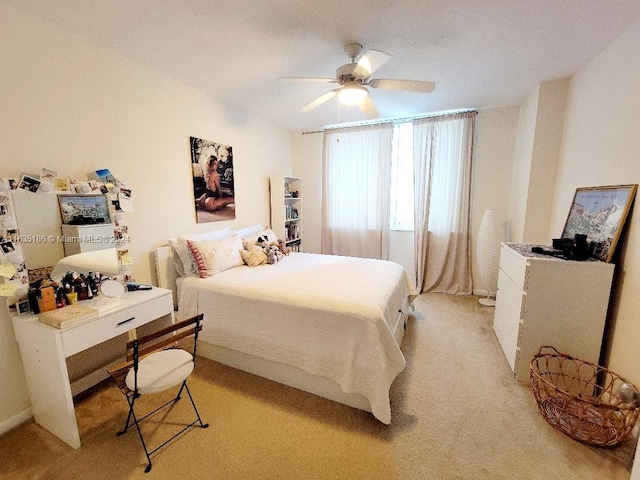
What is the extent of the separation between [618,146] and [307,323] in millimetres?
2418

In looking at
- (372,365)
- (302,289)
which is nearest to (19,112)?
(302,289)

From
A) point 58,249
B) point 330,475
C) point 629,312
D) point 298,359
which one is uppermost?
point 58,249

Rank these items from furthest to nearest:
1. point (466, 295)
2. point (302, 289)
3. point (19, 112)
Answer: point (466, 295)
point (302, 289)
point (19, 112)

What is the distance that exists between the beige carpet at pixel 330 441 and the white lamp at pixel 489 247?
1.55 m

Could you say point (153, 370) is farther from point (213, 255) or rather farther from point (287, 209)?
point (287, 209)

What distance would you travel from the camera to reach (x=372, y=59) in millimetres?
1838

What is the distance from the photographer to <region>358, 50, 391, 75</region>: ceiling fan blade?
1748 millimetres

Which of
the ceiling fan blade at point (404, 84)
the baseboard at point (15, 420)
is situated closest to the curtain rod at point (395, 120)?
the ceiling fan blade at point (404, 84)

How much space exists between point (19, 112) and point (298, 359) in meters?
2.29

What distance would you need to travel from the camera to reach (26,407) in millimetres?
1699

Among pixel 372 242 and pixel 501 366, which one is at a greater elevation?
pixel 372 242

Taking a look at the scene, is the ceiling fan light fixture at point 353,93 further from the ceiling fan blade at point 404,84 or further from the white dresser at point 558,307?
the white dresser at point 558,307

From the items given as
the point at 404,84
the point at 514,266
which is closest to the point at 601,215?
the point at 514,266

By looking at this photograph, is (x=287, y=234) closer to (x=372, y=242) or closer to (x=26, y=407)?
(x=372, y=242)
